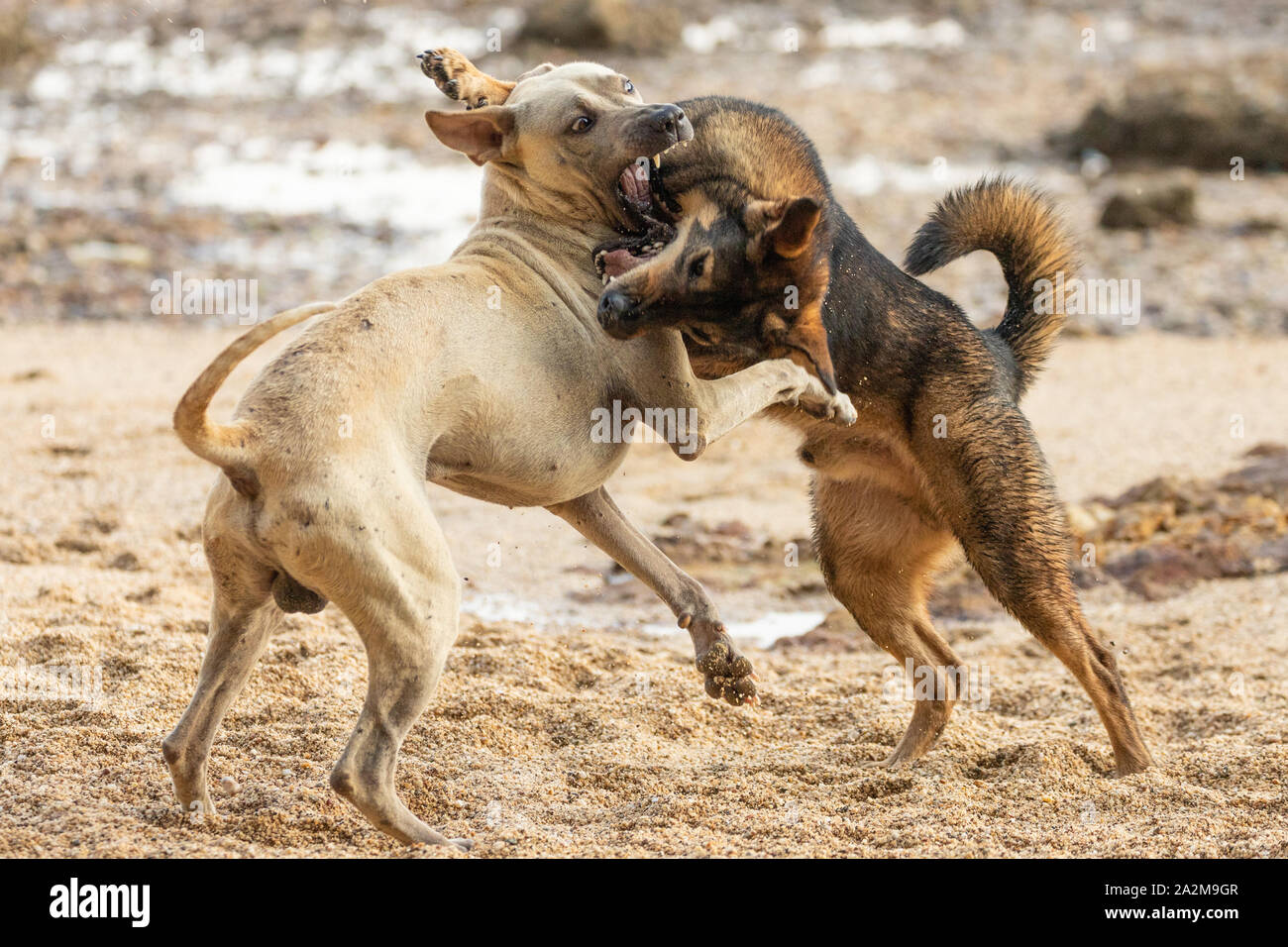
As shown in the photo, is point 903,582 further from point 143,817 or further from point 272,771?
point 143,817

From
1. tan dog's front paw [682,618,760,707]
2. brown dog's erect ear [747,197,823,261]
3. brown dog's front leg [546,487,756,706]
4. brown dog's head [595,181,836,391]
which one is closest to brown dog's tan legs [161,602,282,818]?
brown dog's front leg [546,487,756,706]

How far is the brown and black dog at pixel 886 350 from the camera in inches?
191

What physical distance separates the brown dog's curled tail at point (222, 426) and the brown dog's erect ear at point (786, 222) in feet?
4.92

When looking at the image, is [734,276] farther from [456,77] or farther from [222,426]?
[222,426]

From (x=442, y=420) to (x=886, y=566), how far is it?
227cm

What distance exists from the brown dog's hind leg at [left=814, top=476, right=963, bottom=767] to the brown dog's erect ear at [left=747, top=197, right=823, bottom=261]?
1360 millimetres

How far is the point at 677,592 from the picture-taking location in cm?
520

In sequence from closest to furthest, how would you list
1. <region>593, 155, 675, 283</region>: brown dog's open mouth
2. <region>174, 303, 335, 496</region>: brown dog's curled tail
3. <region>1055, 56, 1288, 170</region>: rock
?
1. <region>174, 303, 335, 496</region>: brown dog's curled tail
2. <region>593, 155, 675, 283</region>: brown dog's open mouth
3. <region>1055, 56, 1288, 170</region>: rock

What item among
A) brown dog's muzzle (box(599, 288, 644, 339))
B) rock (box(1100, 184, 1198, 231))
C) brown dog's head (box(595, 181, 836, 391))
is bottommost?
brown dog's muzzle (box(599, 288, 644, 339))

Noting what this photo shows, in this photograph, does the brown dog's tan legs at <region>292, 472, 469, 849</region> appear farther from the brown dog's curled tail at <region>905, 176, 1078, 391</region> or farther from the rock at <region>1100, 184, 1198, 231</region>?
the rock at <region>1100, 184, 1198, 231</region>

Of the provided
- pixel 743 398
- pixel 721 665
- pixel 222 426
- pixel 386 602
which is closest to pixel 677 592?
pixel 721 665

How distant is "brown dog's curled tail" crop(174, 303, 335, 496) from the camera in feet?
12.3

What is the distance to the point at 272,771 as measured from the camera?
5.10 m

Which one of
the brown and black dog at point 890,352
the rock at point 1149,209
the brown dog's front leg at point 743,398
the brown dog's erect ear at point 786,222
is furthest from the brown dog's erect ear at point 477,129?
the rock at point 1149,209
